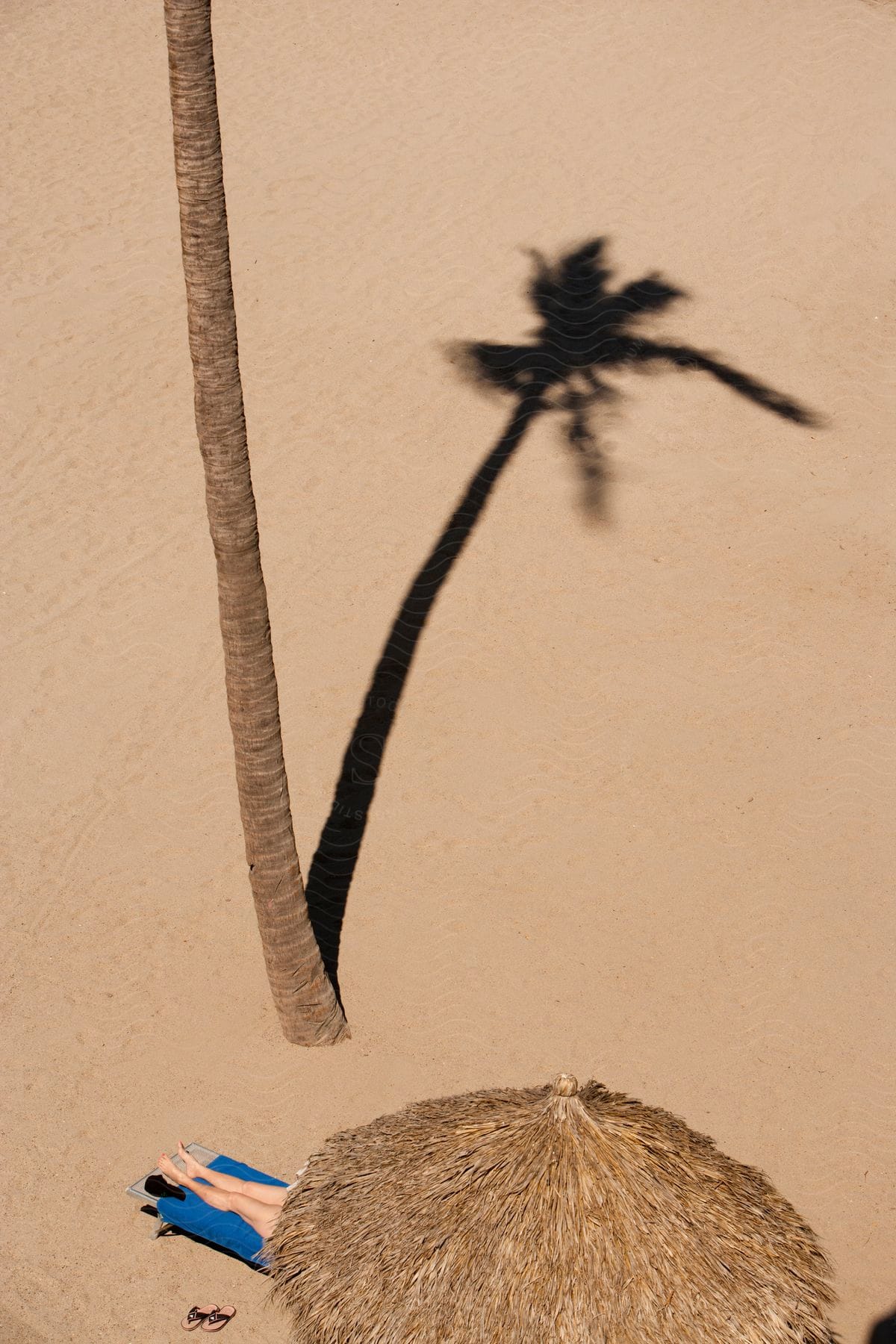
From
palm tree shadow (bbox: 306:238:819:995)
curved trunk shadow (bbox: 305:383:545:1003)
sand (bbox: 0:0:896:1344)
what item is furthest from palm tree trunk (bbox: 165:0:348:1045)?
palm tree shadow (bbox: 306:238:819:995)

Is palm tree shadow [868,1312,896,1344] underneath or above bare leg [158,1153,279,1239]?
above

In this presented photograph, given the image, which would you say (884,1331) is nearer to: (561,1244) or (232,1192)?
(561,1244)

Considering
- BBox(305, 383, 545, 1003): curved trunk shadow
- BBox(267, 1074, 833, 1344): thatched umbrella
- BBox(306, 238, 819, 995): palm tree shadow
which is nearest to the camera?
BBox(267, 1074, 833, 1344): thatched umbrella

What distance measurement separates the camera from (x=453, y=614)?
12477 millimetres

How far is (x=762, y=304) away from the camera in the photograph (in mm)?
16203

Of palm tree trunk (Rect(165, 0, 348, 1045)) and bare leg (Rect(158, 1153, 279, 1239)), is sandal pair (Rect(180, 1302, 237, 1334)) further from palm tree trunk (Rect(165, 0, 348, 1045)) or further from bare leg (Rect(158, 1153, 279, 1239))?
palm tree trunk (Rect(165, 0, 348, 1045))

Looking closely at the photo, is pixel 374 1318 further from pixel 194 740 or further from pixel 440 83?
pixel 440 83

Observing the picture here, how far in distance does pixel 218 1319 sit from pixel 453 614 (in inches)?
267

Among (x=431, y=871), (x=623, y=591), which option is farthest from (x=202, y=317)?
(x=623, y=591)

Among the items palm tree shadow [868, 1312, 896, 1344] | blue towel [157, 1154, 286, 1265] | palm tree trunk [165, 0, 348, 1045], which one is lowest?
blue towel [157, 1154, 286, 1265]

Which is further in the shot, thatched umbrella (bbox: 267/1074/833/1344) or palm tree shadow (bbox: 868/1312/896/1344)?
palm tree shadow (bbox: 868/1312/896/1344)

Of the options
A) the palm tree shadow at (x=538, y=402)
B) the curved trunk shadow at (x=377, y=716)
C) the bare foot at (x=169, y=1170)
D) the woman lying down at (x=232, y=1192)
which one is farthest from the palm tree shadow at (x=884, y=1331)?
the palm tree shadow at (x=538, y=402)

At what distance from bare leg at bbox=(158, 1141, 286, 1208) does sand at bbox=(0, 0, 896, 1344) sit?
71 cm

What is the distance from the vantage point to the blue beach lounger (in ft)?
23.6
